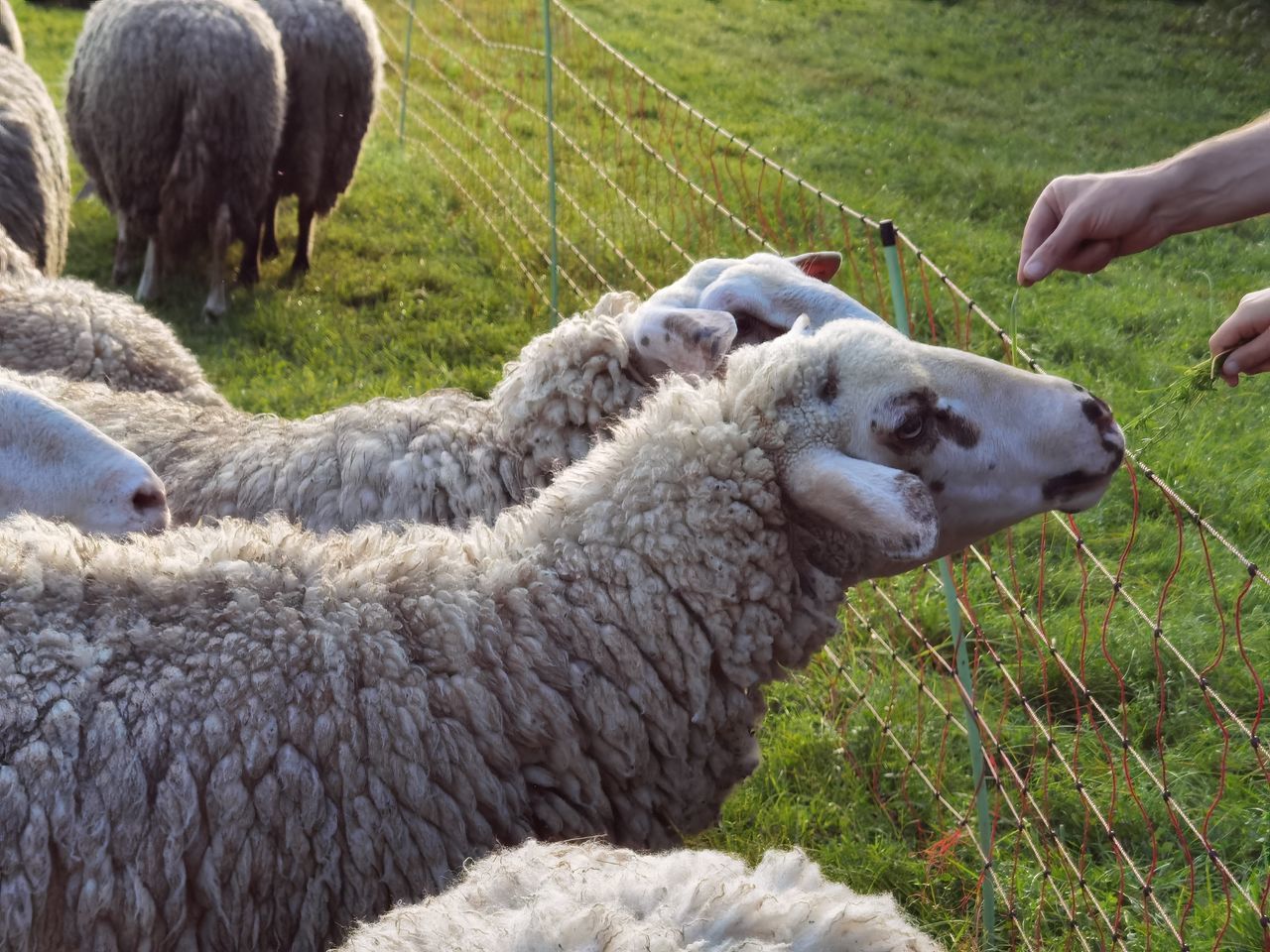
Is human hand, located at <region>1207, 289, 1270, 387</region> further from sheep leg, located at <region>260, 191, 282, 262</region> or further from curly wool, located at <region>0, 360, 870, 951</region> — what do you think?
sheep leg, located at <region>260, 191, 282, 262</region>

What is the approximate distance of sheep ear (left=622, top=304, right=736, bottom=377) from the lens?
3185mm

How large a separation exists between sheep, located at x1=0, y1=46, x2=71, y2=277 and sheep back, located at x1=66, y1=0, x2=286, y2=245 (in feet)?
1.56

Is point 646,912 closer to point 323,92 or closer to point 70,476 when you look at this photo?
point 70,476

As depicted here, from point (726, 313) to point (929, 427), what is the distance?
2.99 feet

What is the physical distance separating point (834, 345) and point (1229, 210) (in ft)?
2.69

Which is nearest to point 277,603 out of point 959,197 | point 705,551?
point 705,551

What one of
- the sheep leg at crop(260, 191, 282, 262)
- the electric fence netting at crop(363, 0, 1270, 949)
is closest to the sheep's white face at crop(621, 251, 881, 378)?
the electric fence netting at crop(363, 0, 1270, 949)

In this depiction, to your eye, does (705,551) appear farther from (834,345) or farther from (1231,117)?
(1231,117)

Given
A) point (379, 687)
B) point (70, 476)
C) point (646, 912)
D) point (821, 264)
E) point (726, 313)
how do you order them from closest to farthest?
point (646, 912), point (379, 687), point (70, 476), point (726, 313), point (821, 264)

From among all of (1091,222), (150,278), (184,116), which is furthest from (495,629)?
(150,278)

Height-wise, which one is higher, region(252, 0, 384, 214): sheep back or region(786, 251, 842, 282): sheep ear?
region(786, 251, 842, 282): sheep ear

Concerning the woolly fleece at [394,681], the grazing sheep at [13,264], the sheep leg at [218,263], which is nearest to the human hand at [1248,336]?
the woolly fleece at [394,681]

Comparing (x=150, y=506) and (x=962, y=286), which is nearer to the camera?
(x=150, y=506)

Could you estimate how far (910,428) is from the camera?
246cm
